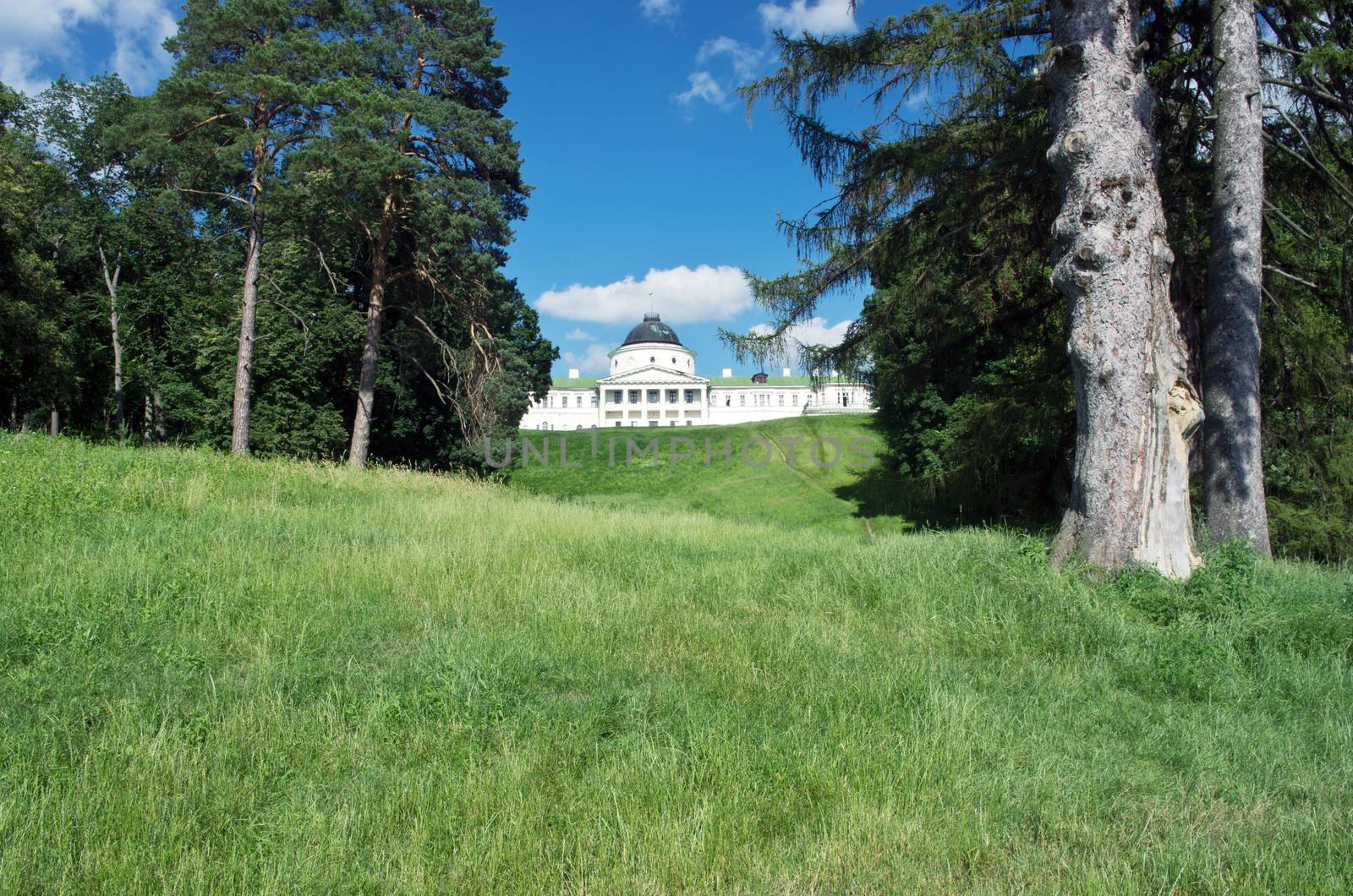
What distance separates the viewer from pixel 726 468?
119 ft

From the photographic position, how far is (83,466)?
31.2ft

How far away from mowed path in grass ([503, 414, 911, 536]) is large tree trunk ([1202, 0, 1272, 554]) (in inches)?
642

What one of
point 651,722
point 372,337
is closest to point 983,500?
point 372,337

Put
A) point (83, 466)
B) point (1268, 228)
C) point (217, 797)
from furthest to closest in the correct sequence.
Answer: point (1268, 228) → point (83, 466) → point (217, 797)

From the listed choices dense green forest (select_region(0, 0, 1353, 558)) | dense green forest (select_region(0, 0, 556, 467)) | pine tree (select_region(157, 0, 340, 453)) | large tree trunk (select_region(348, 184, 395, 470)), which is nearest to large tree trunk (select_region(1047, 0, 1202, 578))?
dense green forest (select_region(0, 0, 1353, 558))

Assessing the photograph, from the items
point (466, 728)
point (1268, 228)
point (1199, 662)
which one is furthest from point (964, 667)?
point (1268, 228)

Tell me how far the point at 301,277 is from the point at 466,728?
2495cm

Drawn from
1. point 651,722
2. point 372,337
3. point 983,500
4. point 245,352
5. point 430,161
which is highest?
point 430,161

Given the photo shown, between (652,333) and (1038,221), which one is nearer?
(1038,221)

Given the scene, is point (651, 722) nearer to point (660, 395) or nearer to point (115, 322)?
point (115, 322)

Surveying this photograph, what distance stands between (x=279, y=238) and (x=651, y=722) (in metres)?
22.8

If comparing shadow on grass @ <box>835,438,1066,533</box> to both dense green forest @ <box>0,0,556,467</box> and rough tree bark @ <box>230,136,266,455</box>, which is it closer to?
dense green forest @ <box>0,0,556,467</box>

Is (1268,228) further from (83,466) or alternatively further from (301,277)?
(301,277)

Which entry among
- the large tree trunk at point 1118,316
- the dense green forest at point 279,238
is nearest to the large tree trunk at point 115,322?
the dense green forest at point 279,238
